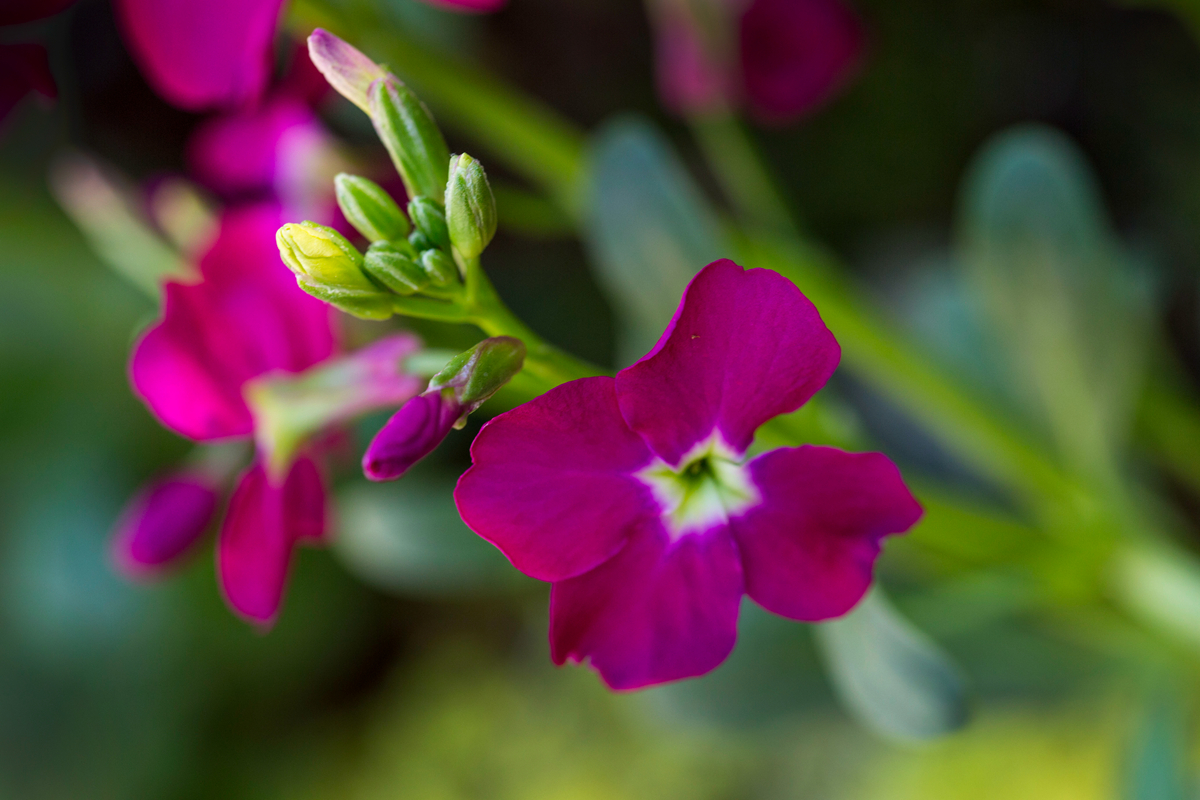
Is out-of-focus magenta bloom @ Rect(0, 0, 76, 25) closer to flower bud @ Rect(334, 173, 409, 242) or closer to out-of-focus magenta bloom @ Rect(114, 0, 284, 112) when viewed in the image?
out-of-focus magenta bloom @ Rect(114, 0, 284, 112)

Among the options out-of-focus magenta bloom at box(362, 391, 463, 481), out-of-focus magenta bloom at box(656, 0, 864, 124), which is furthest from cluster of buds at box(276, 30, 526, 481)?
out-of-focus magenta bloom at box(656, 0, 864, 124)

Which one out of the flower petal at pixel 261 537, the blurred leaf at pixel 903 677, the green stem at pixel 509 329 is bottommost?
the blurred leaf at pixel 903 677

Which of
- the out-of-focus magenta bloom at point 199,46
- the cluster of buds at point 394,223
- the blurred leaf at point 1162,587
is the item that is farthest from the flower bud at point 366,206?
the blurred leaf at point 1162,587

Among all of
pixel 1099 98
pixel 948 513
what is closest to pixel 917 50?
pixel 1099 98

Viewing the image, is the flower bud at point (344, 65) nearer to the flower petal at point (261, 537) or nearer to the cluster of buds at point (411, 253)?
the cluster of buds at point (411, 253)

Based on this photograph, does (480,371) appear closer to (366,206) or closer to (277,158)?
(366,206)
